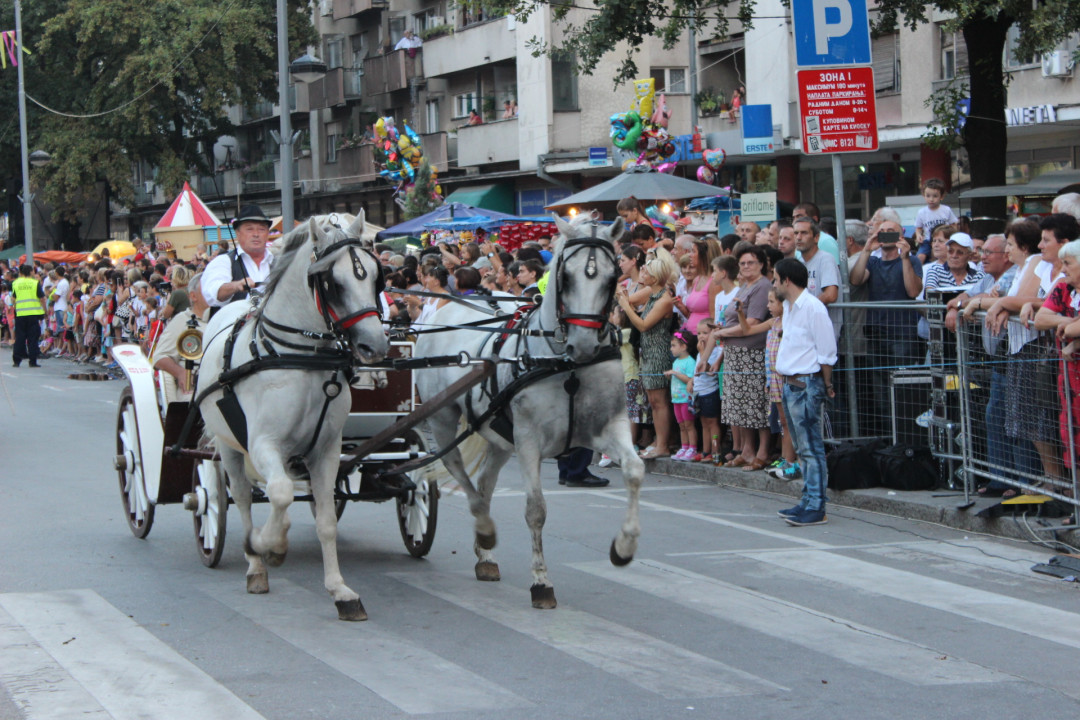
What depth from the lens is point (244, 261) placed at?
9.02m

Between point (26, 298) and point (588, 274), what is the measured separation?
24.5m

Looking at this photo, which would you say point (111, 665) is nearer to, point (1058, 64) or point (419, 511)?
point (419, 511)

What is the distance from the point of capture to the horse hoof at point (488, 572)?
803 cm

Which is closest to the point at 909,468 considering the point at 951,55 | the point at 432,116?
the point at 951,55

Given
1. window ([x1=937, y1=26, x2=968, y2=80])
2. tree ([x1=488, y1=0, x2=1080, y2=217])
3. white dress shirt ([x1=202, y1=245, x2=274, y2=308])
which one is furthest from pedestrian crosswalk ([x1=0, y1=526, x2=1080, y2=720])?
window ([x1=937, y1=26, x2=968, y2=80])

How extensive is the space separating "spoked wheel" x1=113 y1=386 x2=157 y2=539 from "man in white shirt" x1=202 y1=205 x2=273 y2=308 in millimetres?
1022

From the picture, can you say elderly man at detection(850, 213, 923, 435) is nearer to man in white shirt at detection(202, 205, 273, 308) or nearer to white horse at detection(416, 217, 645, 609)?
white horse at detection(416, 217, 645, 609)

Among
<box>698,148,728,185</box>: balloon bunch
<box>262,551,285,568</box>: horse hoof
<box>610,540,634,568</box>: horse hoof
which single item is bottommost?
<box>610,540,634,568</box>: horse hoof

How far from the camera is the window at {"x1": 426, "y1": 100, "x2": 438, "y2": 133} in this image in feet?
144

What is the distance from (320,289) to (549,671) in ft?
7.61

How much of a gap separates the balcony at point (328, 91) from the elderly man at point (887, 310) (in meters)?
38.2

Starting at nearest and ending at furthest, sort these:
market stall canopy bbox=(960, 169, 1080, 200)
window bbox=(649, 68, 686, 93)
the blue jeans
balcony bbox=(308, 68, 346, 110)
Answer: the blue jeans → market stall canopy bbox=(960, 169, 1080, 200) → window bbox=(649, 68, 686, 93) → balcony bbox=(308, 68, 346, 110)

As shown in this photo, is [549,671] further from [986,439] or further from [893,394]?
[893,394]

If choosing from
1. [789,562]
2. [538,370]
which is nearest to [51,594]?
[538,370]
